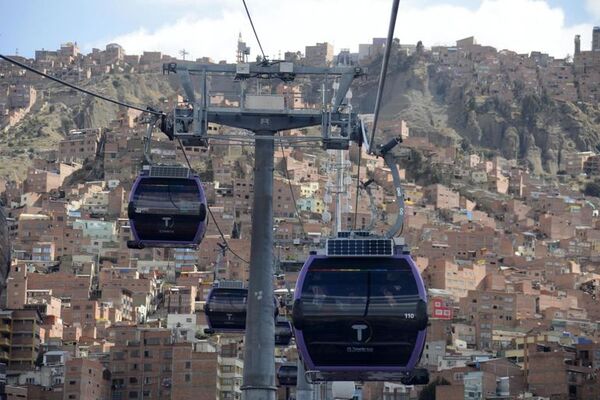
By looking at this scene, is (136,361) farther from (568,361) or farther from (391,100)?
(391,100)

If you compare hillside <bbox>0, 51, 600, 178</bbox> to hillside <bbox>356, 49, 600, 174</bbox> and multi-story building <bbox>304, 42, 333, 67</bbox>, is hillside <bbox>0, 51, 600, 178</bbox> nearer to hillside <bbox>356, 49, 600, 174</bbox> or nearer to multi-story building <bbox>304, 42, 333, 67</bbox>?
hillside <bbox>356, 49, 600, 174</bbox>

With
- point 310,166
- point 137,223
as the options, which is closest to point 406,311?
point 137,223

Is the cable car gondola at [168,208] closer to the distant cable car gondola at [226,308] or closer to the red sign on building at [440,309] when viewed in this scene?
the distant cable car gondola at [226,308]

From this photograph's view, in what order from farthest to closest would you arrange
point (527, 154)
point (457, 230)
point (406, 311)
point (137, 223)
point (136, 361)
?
point (527, 154) < point (457, 230) < point (136, 361) < point (137, 223) < point (406, 311)

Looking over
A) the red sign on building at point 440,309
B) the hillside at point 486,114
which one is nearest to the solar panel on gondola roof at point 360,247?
the red sign on building at point 440,309

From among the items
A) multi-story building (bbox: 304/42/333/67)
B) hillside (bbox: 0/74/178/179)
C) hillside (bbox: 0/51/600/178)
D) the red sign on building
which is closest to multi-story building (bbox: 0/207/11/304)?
the red sign on building
